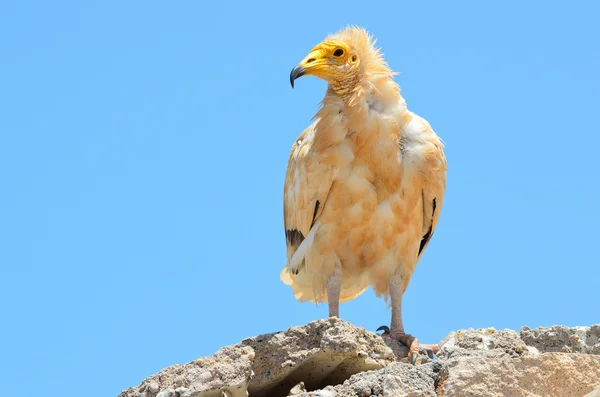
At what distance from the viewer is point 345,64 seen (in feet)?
41.6

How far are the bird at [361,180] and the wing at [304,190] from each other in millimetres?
14

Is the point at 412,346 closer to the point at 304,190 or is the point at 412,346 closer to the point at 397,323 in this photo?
the point at 397,323

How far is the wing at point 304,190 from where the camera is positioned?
12328 mm

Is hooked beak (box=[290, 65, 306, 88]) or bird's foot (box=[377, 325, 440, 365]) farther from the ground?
hooked beak (box=[290, 65, 306, 88])

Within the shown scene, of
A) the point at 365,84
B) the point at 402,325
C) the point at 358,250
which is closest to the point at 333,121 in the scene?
the point at 365,84

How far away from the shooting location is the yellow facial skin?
12641 millimetres

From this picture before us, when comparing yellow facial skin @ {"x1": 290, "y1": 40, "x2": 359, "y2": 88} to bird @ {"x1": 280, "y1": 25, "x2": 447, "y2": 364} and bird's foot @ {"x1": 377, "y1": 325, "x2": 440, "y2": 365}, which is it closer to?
bird @ {"x1": 280, "y1": 25, "x2": 447, "y2": 364}

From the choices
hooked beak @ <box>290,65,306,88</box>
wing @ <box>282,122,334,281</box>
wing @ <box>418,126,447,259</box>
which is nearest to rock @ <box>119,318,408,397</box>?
wing @ <box>282,122,334,281</box>

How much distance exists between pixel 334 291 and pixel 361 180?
1390mm

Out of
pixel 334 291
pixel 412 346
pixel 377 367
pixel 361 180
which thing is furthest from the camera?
pixel 334 291

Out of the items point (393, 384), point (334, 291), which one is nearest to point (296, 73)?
point (334, 291)

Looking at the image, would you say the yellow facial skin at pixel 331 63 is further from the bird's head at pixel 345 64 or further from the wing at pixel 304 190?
the wing at pixel 304 190

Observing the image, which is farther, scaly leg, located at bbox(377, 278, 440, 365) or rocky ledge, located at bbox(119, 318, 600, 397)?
scaly leg, located at bbox(377, 278, 440, 365)

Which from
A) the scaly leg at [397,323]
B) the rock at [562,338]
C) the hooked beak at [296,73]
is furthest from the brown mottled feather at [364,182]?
the rock at [562,338]
